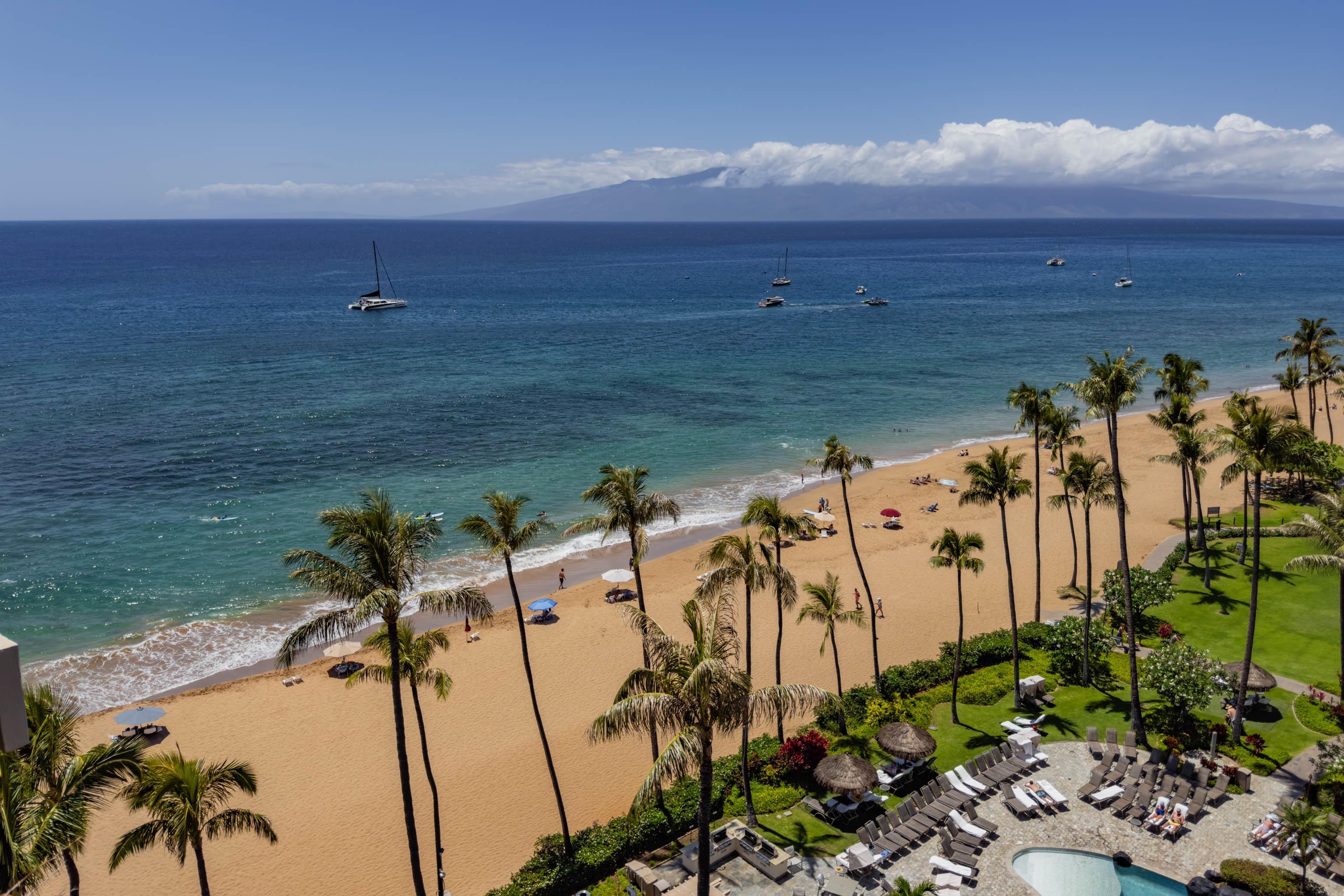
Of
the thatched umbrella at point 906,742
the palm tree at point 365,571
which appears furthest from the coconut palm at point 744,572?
the palm tree at point 365,571

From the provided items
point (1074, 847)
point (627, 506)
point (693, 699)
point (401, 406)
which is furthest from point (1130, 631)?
point (401, 406)

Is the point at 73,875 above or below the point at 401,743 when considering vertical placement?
below

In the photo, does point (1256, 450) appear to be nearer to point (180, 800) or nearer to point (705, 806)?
point (705, 806)

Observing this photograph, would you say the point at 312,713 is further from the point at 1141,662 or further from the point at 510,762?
the point at 1141,662

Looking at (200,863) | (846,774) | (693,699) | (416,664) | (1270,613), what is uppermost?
(693,699)

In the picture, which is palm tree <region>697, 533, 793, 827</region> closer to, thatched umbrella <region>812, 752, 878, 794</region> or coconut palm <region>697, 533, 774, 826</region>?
coconut palm <region>697, 533, 774, 826</region>

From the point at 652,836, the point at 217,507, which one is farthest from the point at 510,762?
the point at 217,507
